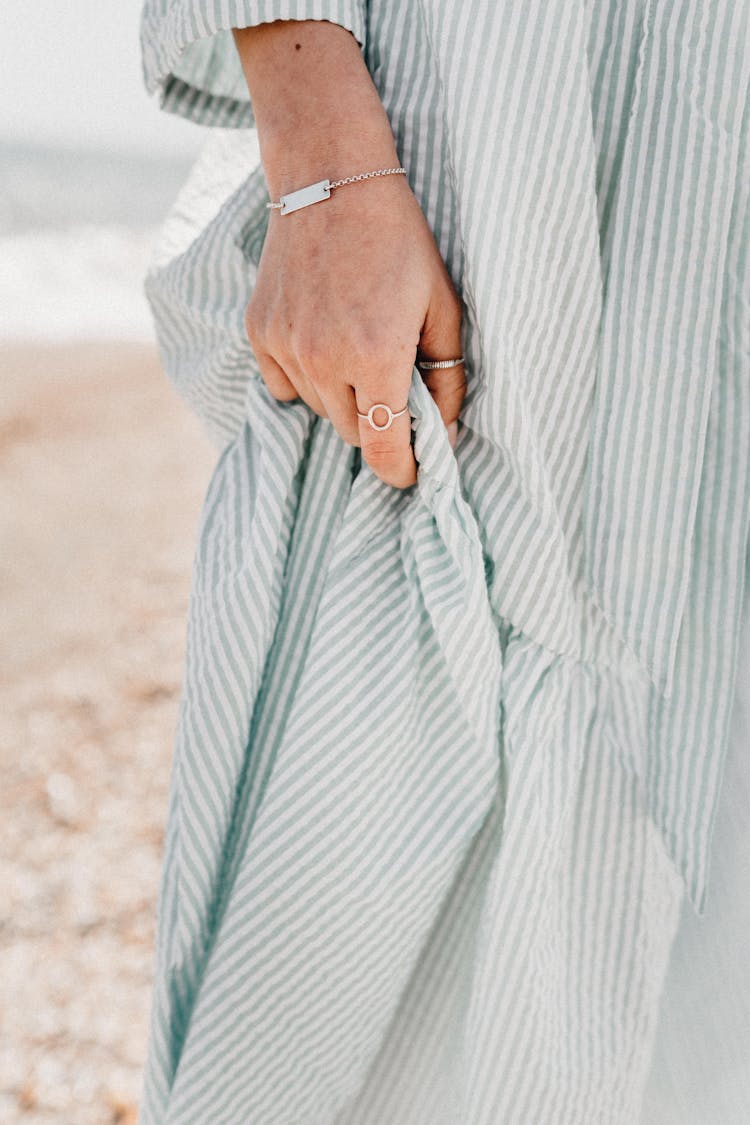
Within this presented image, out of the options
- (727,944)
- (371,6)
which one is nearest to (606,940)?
(727,944)

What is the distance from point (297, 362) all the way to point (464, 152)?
0.20 meters

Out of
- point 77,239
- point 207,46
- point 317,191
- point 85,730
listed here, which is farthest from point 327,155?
point 77,239

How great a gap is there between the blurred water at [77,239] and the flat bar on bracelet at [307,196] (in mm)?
5239

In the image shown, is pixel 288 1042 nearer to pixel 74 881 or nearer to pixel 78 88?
pixel 74 881

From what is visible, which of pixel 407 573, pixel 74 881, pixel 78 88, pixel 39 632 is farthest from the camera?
pixel 78 88

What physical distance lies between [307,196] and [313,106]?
8cm

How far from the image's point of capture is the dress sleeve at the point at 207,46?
2.44 feet

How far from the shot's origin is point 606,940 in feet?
2.77

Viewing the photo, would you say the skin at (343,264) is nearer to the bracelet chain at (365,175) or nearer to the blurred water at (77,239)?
the bracelet chain at (365,175)

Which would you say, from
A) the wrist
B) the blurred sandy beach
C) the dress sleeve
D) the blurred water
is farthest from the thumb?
the blurred water

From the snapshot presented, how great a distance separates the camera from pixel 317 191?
72 cm

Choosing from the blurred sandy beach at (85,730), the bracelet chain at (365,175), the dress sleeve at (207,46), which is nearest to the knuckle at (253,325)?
the bracelet chain at (365,175)

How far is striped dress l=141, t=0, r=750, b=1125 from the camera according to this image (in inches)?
28.2

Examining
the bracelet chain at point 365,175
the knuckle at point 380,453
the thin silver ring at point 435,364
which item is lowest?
the knuckle at point 380,453
